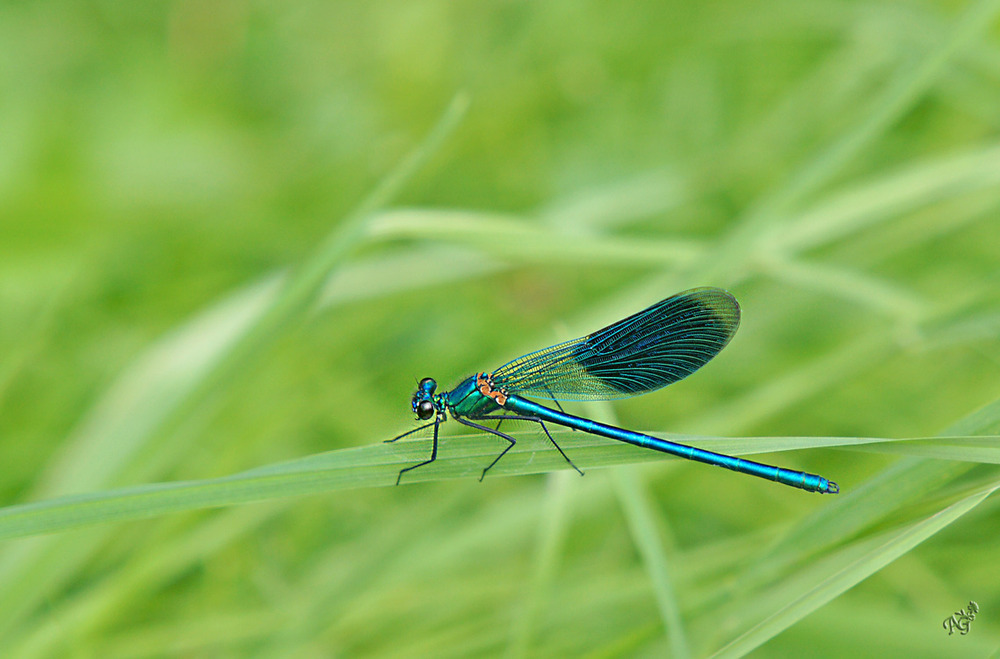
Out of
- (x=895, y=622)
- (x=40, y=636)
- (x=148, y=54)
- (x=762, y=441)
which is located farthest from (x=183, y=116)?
(x=895, y=622)

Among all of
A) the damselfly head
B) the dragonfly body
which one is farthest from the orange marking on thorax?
the damselfly head

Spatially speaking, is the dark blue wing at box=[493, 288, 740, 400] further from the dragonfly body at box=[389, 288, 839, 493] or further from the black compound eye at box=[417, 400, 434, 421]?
the black compound eye at box=[417, 400, 434, 421]

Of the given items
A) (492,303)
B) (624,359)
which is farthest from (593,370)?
(492,303)

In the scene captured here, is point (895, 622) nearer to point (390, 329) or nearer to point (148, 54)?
point (390, 329)

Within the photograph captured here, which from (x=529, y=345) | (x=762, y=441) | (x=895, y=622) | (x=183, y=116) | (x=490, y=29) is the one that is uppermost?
(x=490, y=29)

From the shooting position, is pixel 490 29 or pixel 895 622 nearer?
pixel 895 622

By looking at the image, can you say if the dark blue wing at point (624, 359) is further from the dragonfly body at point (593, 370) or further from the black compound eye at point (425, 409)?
the black compound eye at point (425, 409)

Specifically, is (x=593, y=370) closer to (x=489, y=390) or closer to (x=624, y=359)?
(x=624, y=359)

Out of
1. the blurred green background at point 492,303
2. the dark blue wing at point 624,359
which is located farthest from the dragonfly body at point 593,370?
the blurred green background at point 492,303
